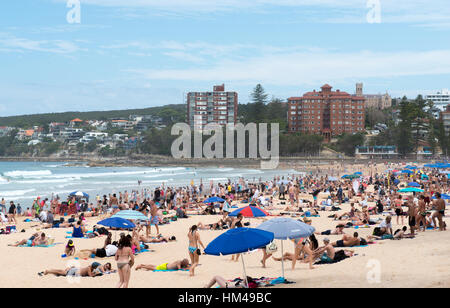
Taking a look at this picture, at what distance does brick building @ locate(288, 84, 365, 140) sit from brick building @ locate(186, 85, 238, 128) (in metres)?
29.8

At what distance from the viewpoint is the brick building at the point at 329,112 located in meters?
101

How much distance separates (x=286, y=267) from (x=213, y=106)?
12196 cm

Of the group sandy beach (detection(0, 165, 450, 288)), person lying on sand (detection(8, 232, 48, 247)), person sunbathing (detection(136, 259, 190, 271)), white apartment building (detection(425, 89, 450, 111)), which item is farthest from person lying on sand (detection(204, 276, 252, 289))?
white apartment building (detection(425, 89, 450, 111))

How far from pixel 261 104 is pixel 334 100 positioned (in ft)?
54.5

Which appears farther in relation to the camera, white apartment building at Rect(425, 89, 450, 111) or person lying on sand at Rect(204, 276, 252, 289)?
white apartment building at Rect(425, 89, 450, 111)

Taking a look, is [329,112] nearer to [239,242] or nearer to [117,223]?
[117,223]

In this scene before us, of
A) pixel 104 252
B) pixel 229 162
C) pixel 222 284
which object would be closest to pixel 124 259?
pixel 222 284

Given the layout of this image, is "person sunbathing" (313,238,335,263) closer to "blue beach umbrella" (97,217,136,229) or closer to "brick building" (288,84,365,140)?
"blue beach umbrella" (97,217,136,229)

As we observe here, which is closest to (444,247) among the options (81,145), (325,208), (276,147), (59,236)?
(59,236)

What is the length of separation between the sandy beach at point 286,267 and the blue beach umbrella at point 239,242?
37.8 inches

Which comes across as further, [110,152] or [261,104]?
[110,152]

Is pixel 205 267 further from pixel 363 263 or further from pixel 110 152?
pixel 110 152

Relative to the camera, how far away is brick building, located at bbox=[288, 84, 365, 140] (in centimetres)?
10131
